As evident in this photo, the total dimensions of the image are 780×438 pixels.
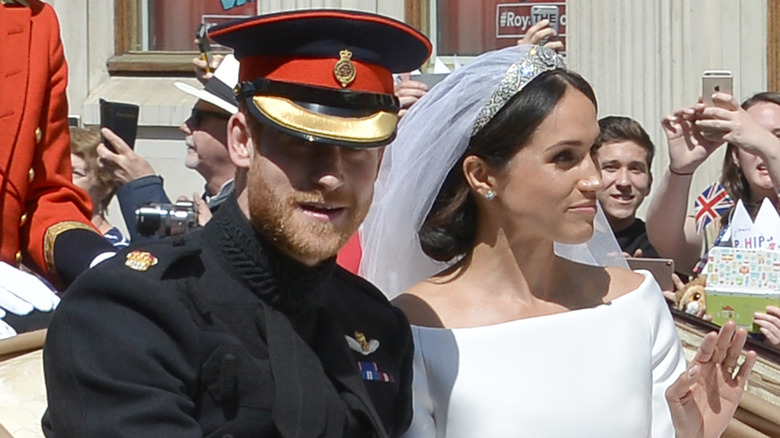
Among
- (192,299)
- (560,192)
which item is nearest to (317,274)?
(192,299)

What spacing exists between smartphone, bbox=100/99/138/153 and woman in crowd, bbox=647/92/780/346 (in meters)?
1.69

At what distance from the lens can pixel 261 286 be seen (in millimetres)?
1931

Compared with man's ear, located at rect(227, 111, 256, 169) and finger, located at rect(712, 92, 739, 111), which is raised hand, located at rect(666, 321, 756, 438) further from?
finger, located at rect(712, 92, 739, 111)

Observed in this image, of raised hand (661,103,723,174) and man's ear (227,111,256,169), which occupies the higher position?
man's ear (227,111,256,169)

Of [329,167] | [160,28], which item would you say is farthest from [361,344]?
[160,28]

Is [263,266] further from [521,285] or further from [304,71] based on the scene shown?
[521,285]

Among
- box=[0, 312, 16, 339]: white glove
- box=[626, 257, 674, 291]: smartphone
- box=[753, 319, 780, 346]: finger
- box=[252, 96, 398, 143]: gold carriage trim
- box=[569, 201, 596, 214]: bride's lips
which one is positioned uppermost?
box=[252, 96, 398, 143]: gold carriage trim

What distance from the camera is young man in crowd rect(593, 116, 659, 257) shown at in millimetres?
4637

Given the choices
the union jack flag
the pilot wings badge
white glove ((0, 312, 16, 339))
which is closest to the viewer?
the pilot wings badge

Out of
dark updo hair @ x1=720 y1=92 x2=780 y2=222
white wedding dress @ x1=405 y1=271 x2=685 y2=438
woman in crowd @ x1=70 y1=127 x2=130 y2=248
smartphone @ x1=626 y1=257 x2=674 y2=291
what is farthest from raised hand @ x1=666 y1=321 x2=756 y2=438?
woman in crowd @ x1=70 y1=127 x2=130 y2=248

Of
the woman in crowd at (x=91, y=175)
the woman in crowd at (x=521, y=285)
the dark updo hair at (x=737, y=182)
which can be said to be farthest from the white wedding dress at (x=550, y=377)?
the woman in crowd at (x=91, y=175)

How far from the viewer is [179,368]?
1.81 metres

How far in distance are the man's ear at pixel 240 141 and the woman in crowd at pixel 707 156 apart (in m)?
2.44

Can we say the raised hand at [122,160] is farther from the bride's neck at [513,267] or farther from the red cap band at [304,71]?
the red cap band at [304,71]
